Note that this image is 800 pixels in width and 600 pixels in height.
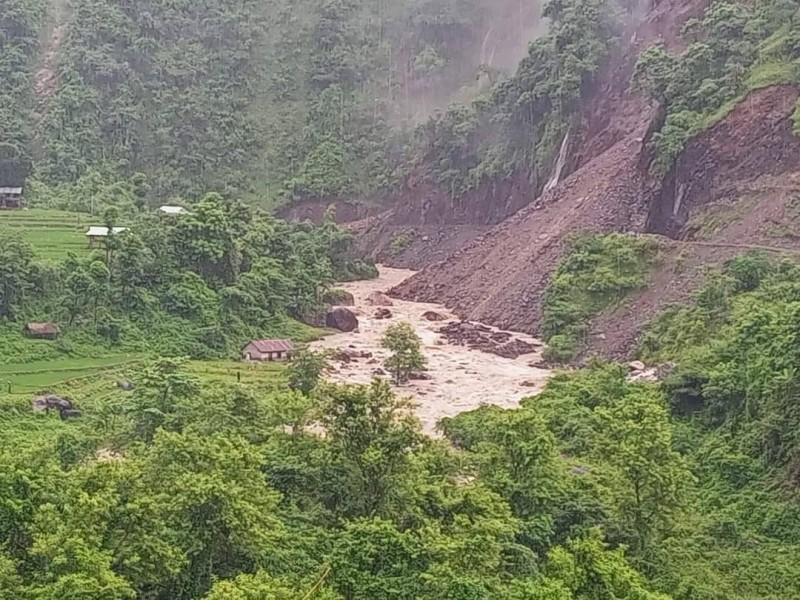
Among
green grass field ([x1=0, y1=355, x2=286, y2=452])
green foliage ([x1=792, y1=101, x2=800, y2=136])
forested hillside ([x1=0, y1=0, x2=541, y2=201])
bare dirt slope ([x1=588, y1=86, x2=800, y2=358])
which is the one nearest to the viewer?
green grass field ([x1=0, y1=355, x2=286, y2=452])

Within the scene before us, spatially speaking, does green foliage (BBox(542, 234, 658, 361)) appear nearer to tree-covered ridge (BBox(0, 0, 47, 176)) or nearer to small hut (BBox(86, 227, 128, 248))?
small hut (BBox(86, 227, 128, 248))

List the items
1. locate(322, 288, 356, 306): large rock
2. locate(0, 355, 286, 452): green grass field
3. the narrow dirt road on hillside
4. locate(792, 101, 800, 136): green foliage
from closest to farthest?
locate(0, 355, 286, 452): green grass field, the narrow dirt road on hillside, locate(792, 101, 800, 136): green foliage, locate(322, 288, 356, 306): large rock

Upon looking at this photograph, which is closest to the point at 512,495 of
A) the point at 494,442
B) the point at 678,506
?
the point at 494,442

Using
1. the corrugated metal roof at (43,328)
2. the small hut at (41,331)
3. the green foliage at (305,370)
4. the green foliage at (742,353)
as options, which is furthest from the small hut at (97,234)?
the green foliage at (742,353)

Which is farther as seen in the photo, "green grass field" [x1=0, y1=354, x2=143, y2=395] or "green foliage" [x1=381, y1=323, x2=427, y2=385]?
"green foliage" [x1=381, y1=323, x2=427, y2=385]

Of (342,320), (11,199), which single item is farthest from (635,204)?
(11,199)

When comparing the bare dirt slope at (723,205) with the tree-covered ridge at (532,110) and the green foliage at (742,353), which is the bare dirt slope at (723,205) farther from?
the tree-covered ridge at (532,110)

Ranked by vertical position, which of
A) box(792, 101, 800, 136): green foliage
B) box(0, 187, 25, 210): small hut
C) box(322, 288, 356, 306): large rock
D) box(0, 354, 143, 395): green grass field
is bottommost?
box(0, 354, 143, 395): green grass field

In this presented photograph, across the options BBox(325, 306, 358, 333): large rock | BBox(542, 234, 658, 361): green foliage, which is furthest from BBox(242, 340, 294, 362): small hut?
BBox(542, 234, 658, 361): green foliage
